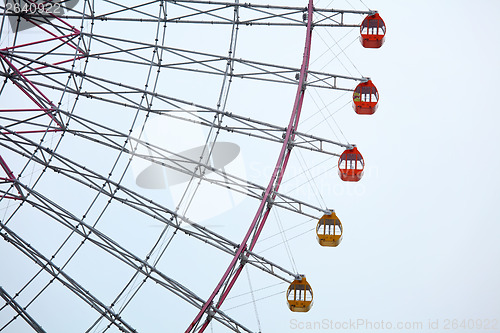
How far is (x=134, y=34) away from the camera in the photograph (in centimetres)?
3441

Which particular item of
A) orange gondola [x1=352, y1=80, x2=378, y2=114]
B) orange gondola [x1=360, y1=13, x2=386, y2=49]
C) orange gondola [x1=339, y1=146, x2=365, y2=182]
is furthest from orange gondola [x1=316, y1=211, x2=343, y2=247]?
orange gondola [x1=360, y1=13, x2=386, y2=49]

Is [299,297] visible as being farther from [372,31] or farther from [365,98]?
[372,31]

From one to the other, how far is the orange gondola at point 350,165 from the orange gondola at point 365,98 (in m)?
1.13

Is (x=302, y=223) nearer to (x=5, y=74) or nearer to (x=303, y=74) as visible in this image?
(x=303, y=74)

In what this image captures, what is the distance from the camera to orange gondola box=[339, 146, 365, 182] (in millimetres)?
22172

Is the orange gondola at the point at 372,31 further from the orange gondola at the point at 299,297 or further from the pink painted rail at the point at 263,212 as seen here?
the orange gondola at the point at 299,297

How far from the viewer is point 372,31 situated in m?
22.5

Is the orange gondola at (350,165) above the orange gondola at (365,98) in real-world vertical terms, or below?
below

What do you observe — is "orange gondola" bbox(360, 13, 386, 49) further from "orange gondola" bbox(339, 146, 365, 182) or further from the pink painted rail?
"orange gondola" bbox(339, 146, 365, 182)

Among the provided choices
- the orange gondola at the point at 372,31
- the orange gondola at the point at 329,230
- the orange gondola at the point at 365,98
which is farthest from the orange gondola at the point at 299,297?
the orange gondola at the point at 372,31

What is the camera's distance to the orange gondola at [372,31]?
73.6 ft

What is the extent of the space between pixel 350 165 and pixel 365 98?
187 cm

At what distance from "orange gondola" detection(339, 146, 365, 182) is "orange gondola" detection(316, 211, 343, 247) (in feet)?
3.96

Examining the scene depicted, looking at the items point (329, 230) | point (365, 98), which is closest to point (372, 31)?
point (365, 98)
